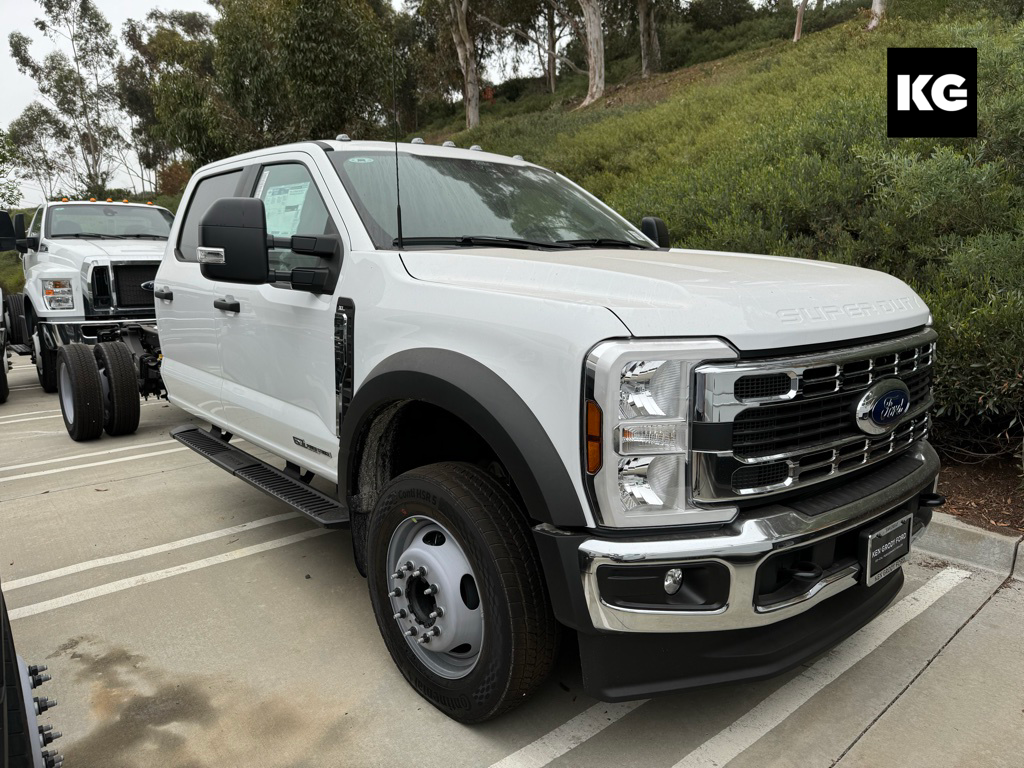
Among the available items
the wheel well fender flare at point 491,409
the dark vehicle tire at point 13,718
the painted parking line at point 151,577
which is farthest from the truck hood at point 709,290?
the dark vehicle tire at point 13,718

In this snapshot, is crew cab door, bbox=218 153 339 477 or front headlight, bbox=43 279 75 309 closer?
crew cab door, bbox=218 153 339 477

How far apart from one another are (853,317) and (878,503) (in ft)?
1.87

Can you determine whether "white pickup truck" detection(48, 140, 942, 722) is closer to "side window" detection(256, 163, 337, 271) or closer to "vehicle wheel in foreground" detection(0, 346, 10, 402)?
"side window" detection(256, 163, 337, 271)

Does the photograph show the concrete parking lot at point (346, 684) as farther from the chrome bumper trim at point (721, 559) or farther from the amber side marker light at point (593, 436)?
the amber side marker light at point (593, 436)

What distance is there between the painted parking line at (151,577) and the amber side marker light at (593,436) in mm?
1659

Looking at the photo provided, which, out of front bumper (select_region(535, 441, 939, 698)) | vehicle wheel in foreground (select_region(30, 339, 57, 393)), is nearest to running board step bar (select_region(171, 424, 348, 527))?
front bumper (select_region(535, 441, 939, 698))

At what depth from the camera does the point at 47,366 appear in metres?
9.09

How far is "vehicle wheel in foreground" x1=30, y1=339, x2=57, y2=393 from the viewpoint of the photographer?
8.77m

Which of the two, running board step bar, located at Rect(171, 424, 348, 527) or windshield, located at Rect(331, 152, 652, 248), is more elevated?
windshield, located at Rect(331, 152, 652, 248)

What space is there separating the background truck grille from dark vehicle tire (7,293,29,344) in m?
2.26

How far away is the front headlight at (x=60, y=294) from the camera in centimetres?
782

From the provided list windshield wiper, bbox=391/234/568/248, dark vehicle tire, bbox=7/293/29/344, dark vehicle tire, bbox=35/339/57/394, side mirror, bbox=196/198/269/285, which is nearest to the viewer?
side mirror, bbox=196/198/269/285

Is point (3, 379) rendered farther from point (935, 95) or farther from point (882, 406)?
point (935, 95)

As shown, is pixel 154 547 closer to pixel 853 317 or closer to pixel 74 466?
pixel 74 466
